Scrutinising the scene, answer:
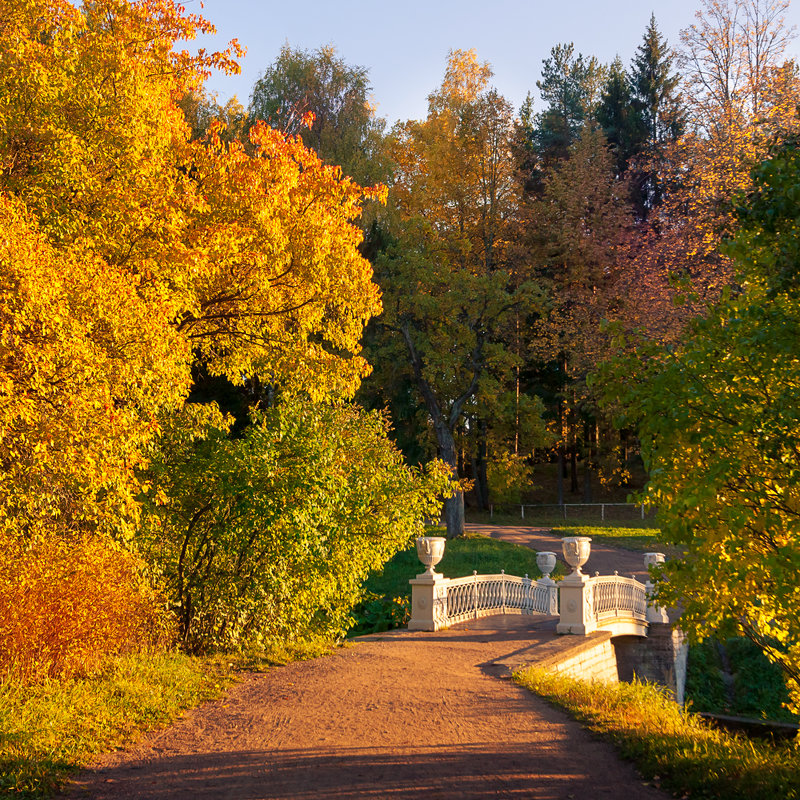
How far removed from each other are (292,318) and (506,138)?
22669mm

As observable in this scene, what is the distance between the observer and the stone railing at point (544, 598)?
45.7ft

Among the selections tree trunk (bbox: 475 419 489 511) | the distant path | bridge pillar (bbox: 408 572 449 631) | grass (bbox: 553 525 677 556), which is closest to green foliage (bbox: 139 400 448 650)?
bridge pillar (bbox: 408 572 449 631)

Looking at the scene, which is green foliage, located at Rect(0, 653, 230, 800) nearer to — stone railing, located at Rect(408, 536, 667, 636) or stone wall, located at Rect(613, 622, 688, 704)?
stone railing, located at Rect(408, 536, 667, 636)

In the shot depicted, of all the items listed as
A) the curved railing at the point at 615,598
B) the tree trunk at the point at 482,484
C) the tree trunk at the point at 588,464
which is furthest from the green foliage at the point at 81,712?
the tree trunk at the point at 588,464

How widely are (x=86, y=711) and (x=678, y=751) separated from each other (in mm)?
5262

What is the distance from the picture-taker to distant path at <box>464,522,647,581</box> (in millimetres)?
22547

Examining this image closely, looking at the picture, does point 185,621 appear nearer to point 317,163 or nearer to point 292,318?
point 292,318

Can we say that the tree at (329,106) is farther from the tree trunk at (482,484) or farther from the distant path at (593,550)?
the tree trunk at (482,484)

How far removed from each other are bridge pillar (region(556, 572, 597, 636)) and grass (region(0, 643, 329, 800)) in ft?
22.5

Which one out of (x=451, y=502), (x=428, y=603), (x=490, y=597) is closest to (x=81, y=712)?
(x=428, y=603)

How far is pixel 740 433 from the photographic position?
564 cm

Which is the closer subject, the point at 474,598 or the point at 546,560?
the point at 474,598

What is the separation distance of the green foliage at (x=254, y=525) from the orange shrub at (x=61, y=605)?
61.2 inches

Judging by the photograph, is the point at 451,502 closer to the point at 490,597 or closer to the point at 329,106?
the point at 490,597
